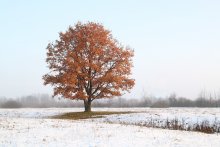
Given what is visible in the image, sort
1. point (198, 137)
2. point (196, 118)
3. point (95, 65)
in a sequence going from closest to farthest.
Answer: point (198, 137), point (196, 118), point (95, 65)

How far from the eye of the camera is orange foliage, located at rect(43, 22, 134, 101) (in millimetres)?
47625

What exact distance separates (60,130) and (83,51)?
25.8 metres

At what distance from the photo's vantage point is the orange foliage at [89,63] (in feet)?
156

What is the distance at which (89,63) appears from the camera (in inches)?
1882

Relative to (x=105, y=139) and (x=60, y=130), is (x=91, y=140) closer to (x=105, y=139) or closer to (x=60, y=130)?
(x=105, y=139)

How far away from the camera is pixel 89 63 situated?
157ft

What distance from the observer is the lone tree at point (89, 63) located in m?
47.6

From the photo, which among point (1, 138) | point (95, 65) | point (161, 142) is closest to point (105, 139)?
point (161, 142)

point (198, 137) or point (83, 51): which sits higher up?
point (83, 51)

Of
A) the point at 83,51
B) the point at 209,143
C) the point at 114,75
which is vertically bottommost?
the point at 209,143

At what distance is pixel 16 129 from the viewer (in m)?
24.7

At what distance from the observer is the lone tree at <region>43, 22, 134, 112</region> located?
47.6 m

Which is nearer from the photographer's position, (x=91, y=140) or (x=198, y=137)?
(x=91, y=140)

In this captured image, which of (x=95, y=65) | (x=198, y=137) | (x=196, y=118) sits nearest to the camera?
(x=198, y=137)
